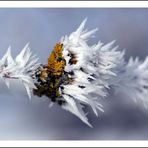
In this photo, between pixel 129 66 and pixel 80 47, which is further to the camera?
pixel 129 66

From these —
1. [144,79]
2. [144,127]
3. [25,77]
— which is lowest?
[144,127]

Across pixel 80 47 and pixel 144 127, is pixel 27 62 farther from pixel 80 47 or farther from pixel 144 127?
pixel 144 127

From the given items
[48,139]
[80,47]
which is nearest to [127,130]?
[48,139]

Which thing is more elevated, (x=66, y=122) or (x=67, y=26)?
(x=67, y=26)

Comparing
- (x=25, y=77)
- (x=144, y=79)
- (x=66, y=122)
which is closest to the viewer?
(x=25, y=77)

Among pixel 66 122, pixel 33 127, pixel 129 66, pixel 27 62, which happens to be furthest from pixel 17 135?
pixel 129 66

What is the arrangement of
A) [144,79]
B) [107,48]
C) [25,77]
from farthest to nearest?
1. [144,79]
2. [107,48]
3. [25,77]
